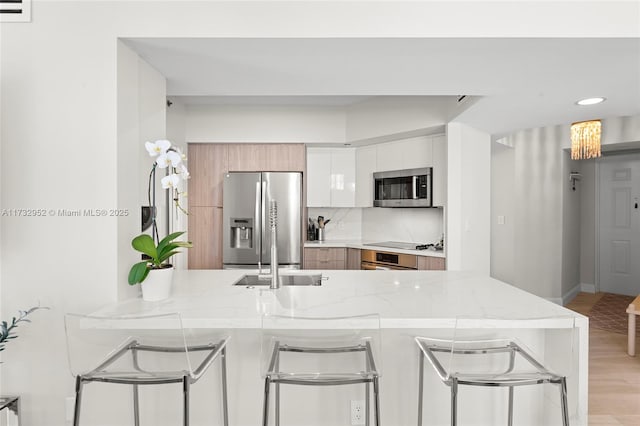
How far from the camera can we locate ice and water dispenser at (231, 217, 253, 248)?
4406 millimetres

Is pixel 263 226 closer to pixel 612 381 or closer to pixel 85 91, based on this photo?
pixel 85 91

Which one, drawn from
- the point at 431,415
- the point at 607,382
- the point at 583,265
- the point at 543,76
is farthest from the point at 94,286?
the point at 583,265

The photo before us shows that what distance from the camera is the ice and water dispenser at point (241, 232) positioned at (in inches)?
173

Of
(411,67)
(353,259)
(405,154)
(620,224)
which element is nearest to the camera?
(411,67)

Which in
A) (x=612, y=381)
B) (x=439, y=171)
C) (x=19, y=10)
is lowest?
(x=612, y=381)

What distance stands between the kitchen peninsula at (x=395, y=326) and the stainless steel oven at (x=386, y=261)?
5.71 ft

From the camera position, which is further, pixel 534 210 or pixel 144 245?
pixel 534 210

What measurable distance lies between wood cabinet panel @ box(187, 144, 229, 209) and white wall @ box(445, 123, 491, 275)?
259 centimetres

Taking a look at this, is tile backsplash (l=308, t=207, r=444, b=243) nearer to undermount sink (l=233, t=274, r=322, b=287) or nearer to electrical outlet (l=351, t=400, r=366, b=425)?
undermount sink (l=233, t=274, r=322, b=287)

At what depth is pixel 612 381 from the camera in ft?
9.55

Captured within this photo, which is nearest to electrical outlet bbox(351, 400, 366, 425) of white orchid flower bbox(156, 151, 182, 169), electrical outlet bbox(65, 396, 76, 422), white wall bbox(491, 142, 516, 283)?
electrical outlet bbox(65, 396, 76, 422)

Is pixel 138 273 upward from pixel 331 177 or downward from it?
downward

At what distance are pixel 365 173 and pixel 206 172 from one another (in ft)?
6.30

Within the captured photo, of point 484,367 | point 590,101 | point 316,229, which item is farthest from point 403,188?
point 484,367
